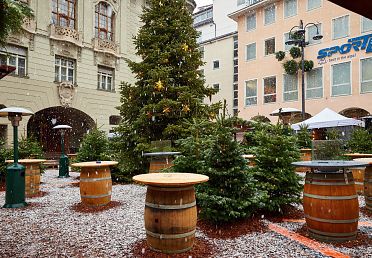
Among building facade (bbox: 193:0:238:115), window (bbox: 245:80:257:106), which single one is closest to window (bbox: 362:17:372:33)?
window (bbox: 245:80:257:106)

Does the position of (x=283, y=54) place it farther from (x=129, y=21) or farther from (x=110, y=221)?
(x=110, y=221)

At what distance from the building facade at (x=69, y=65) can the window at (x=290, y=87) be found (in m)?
13.1

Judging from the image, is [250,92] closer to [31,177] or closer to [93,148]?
[93,148]

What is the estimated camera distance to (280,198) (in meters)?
5.44

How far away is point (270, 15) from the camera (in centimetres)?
2638

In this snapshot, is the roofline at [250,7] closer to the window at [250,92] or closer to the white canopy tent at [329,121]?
the window at [250,92]

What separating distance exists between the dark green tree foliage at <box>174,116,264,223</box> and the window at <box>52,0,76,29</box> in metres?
19.0

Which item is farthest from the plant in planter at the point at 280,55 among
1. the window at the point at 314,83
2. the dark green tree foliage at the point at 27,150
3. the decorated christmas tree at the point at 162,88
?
the dark green tree foliage at the point at 27,150

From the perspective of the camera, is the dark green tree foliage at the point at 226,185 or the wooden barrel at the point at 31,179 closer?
the dark green tree foliage at the point at 226,185

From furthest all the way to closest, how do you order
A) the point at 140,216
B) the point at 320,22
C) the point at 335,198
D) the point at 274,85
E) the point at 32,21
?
the point at 274,85
the point at 320,22
the point at 32,21
the point at 140,216
the point at 335,198

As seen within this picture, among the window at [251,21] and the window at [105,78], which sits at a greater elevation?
the window at [251,21]

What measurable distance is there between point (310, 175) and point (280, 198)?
3.68ft

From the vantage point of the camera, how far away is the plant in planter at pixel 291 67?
23438mm

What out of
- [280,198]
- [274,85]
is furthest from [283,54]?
[280,198]
